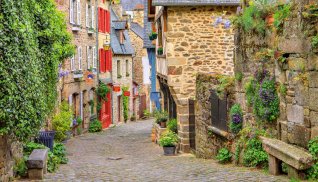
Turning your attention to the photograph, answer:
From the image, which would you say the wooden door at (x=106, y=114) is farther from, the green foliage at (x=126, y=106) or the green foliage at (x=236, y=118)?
the green foliage at (x=236, y=118)

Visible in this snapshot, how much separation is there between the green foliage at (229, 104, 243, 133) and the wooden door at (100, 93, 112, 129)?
68.4 ft

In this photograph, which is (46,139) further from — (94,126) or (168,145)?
(94,126)

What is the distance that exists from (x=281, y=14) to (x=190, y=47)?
32.7 feet

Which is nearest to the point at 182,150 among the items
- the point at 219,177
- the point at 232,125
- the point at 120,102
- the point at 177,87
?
the point at 177,87

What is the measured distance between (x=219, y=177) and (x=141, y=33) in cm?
3618

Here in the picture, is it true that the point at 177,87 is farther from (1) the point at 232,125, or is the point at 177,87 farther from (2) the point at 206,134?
(1) the point at 232,125

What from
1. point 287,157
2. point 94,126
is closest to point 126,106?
point 94,126

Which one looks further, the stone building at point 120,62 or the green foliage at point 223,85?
the stone building at point 120,62

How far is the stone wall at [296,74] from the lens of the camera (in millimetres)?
8188

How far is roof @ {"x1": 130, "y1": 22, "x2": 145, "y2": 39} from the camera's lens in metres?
44.8

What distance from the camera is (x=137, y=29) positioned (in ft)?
151

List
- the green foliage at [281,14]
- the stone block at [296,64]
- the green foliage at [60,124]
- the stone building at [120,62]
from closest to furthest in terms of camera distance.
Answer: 1. the stone block at [296,64]
2. the green foliage at [281,14]
3. the green foliage at [60,124]
4. the stone building at [120,62]

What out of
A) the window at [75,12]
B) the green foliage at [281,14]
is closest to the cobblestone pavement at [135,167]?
the green foliage at [281,14]

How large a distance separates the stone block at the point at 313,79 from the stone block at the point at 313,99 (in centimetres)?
6
